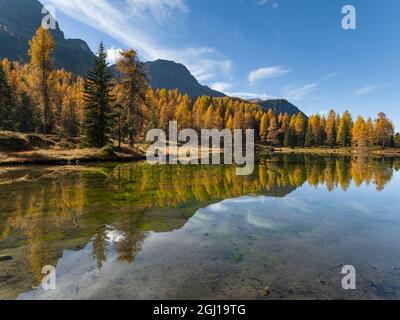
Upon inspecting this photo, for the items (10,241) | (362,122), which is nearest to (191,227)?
(10,241)

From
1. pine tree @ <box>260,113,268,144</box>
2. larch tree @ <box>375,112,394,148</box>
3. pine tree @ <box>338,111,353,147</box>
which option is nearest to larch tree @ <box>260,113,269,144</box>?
pine tree @ <box>260,113,268,144</box>

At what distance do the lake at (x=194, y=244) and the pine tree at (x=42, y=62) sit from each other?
33.1 meters

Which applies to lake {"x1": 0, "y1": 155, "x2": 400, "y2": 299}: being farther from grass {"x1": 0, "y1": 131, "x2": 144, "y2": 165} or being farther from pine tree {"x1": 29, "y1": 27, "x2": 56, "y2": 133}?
pine tree {"x1": 29, "y1": 27, "x2": 56, "y2": 133}

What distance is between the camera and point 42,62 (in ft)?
146

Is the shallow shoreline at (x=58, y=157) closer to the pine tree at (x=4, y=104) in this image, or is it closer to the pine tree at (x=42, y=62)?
the pine tree at (x=42, y=62)

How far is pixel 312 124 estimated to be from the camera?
11931 centimetres

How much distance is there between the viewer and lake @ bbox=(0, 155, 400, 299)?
245 inches

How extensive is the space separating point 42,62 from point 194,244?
153 feet

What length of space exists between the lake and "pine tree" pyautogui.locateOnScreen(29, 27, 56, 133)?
33.1m

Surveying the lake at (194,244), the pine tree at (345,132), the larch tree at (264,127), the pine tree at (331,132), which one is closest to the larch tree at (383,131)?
the pine tree at (345,132)

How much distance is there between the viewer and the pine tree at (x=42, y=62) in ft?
144

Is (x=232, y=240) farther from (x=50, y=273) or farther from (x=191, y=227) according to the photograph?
(x=50, y=273)

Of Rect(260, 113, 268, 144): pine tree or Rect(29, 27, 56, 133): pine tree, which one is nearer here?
Rect(29, 27, 56, 133): pine tree
